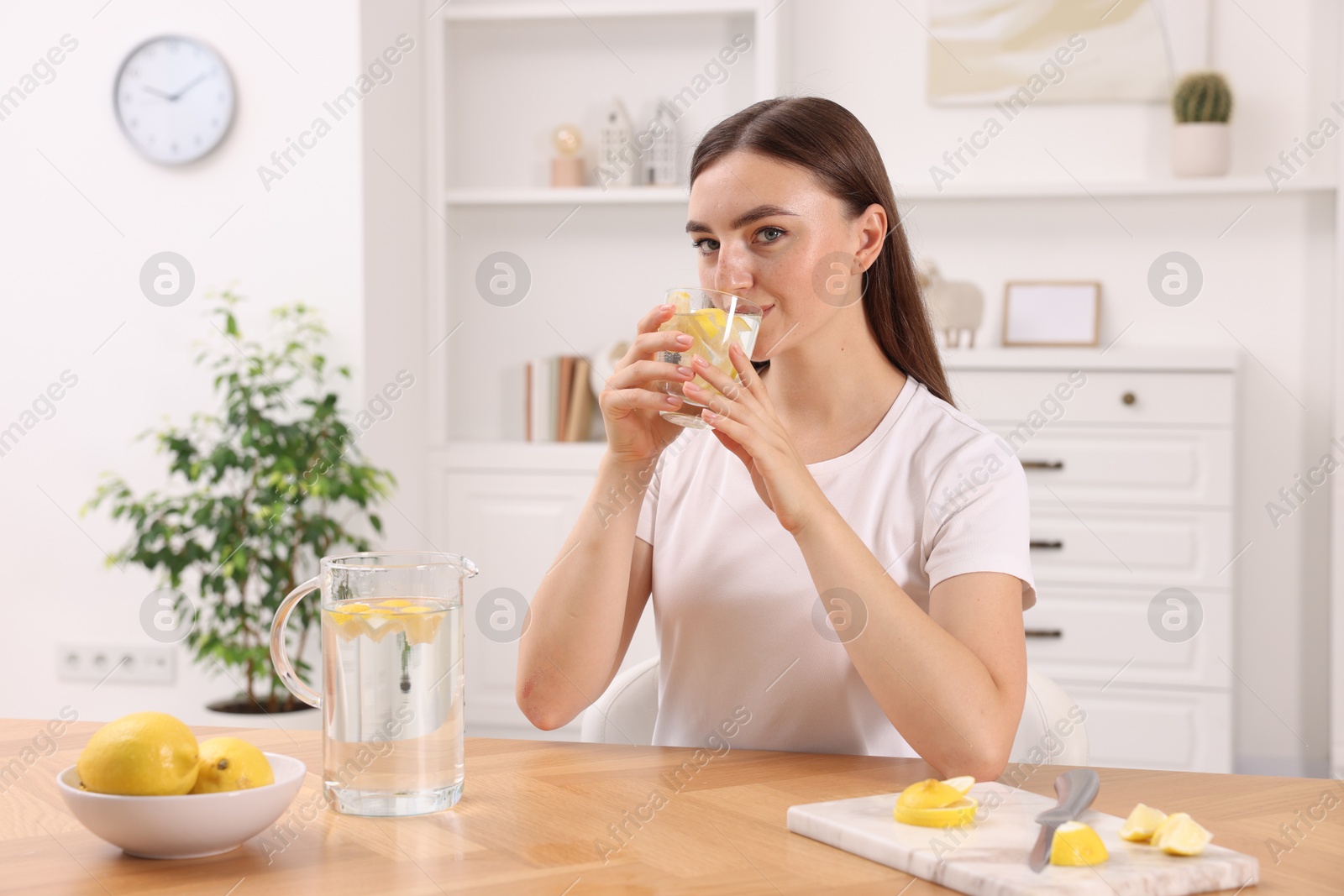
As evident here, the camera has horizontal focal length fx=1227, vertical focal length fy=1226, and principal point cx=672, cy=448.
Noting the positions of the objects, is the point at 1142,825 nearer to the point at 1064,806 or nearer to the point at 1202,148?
the point at 1064,806

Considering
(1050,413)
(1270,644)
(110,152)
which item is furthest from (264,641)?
(1270,644)

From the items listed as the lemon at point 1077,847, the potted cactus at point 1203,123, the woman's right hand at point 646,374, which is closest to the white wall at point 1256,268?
the potted cactus at point 1203,123

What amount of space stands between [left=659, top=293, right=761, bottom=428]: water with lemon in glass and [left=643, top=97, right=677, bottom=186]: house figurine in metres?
2.56

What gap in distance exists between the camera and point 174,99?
135 inches

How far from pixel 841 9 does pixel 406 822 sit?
3.31 m

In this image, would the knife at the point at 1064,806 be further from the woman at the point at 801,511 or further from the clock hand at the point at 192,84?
the clock hand at the point at 192,84

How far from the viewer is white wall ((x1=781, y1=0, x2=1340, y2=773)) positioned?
11.5 ft

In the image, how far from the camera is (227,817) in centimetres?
88

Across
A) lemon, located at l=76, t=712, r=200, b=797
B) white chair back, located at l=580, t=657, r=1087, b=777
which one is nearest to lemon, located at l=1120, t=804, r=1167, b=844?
white chair back, located at l=580, t=657, r=1087, b=777

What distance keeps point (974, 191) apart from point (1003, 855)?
2.94m

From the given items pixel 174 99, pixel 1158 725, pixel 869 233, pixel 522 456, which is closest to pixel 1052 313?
pixel 1158 725

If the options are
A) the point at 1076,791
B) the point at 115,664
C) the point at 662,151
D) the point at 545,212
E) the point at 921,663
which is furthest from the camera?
the point at 545,212

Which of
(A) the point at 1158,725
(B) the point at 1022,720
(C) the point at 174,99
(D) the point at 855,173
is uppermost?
(C) the point at 174,99

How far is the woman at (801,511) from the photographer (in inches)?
48.8
